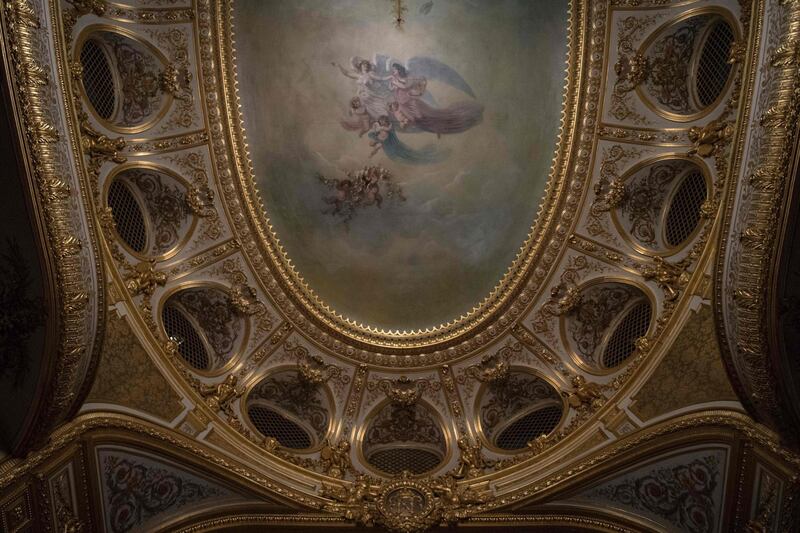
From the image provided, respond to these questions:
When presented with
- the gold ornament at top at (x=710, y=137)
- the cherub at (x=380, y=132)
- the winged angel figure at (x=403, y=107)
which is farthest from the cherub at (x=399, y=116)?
the gold ornament at top at (x=710, y=137)

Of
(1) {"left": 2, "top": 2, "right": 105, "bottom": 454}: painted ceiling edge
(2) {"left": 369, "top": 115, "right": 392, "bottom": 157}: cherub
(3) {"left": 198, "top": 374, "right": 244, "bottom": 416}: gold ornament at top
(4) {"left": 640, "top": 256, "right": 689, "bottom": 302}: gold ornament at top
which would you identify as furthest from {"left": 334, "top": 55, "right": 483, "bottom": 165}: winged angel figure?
(1) {"left": 2, "top": 2, "right": 105, "bottom": 454}: painted ceiling edge

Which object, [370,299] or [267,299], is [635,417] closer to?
[370,299]

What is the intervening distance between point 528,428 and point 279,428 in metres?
4.25

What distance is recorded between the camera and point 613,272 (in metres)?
12.5

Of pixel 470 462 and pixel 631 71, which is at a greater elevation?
pixel 631 71

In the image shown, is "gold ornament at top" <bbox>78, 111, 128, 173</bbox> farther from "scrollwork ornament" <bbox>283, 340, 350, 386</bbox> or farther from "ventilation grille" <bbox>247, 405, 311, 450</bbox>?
"ventilation grille" <bbox>247, 405, 311, 450</bbox>

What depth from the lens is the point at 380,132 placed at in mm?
13922

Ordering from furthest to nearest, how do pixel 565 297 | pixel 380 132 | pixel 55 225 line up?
pixel 380 132
pixel 565 297
pixel 55 225

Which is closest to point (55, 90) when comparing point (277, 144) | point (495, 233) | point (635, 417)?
point (277, 144)

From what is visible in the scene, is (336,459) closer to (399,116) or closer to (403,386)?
(403,386)

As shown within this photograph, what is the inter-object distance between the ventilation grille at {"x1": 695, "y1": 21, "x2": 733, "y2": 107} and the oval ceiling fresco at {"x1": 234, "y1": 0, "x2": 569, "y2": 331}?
2298 mm

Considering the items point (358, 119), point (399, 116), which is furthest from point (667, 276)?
point (358, 119)

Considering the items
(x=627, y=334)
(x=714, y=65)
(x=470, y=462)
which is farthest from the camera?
(x=627, y=334)

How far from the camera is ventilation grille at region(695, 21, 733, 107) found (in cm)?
1101
